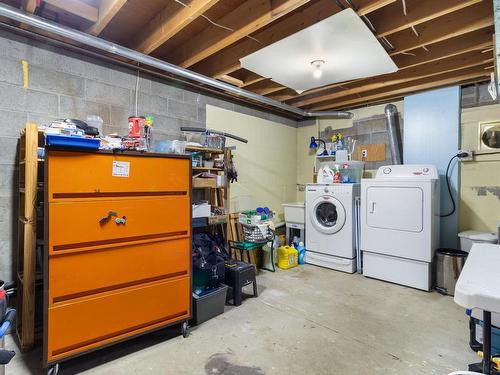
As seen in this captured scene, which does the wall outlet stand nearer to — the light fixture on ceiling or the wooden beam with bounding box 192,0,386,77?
the light fixture on ceiling

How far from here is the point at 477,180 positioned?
344cm

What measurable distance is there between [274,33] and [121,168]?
1.72m

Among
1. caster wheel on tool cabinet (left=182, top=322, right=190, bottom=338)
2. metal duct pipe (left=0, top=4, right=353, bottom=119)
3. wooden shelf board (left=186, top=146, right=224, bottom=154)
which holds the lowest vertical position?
caster wheel on tool cabinet (left=182, top=322, right=190, bottom=338)

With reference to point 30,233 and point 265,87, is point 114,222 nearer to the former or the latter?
point 30,233

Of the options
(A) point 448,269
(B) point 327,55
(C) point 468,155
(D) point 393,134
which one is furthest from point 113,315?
(C) point 468,155

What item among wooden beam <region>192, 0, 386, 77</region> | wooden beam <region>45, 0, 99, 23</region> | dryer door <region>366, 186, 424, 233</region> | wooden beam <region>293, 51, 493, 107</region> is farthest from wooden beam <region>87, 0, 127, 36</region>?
dryer door <region>366, 186, 424, 233</region>

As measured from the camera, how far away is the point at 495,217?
3.35 metres

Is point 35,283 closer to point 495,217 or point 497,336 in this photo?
point 497,336

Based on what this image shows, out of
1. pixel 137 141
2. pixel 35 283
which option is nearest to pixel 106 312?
pixel 35 283

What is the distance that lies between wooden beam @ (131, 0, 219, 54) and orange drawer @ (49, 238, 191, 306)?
1.68 meters

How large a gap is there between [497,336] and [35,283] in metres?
3.19

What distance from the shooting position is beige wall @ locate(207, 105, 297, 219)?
154 inches

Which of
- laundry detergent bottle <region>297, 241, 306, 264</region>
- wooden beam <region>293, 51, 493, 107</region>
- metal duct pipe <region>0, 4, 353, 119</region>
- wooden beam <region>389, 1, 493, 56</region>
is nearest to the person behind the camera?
metal duct pipe <region>0, 4, 353, 119</region>

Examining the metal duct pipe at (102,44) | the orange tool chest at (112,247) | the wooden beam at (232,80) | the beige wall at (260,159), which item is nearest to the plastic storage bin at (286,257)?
the beige wall at (260,159)
